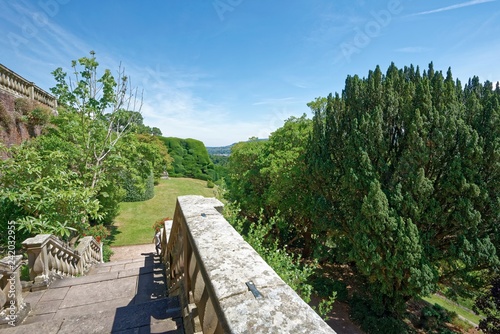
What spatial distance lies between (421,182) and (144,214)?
17.8 metres

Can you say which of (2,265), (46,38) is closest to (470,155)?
(2,265)

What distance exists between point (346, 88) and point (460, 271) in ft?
23.0

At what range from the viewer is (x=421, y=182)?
6648 millimetres

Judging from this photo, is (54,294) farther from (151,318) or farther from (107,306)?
(151,318)

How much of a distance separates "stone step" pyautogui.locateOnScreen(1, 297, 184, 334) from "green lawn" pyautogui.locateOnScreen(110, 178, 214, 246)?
7636 mm

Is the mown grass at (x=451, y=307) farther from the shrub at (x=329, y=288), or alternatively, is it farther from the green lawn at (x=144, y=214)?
the green lawn at (x=144, y=214)

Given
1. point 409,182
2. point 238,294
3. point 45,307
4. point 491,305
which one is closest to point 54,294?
point 45,307

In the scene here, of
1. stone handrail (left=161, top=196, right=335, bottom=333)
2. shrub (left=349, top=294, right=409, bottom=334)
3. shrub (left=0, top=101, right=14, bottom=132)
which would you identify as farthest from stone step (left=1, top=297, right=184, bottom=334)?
shrub (left=0, top=101, right=14, bottom=132)

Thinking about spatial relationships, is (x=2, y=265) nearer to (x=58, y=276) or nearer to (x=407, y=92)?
(x=58, y=276)

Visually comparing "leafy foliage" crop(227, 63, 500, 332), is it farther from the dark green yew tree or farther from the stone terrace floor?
the stone terrace floor

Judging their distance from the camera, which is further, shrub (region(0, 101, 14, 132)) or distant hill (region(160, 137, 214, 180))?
distant hill (region(160, 137, 214, 180))

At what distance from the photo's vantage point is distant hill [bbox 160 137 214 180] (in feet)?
106

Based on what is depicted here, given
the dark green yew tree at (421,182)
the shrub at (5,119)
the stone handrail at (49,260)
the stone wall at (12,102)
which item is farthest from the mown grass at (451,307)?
the shrub at (5,119)

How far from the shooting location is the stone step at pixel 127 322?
7.82 ft
